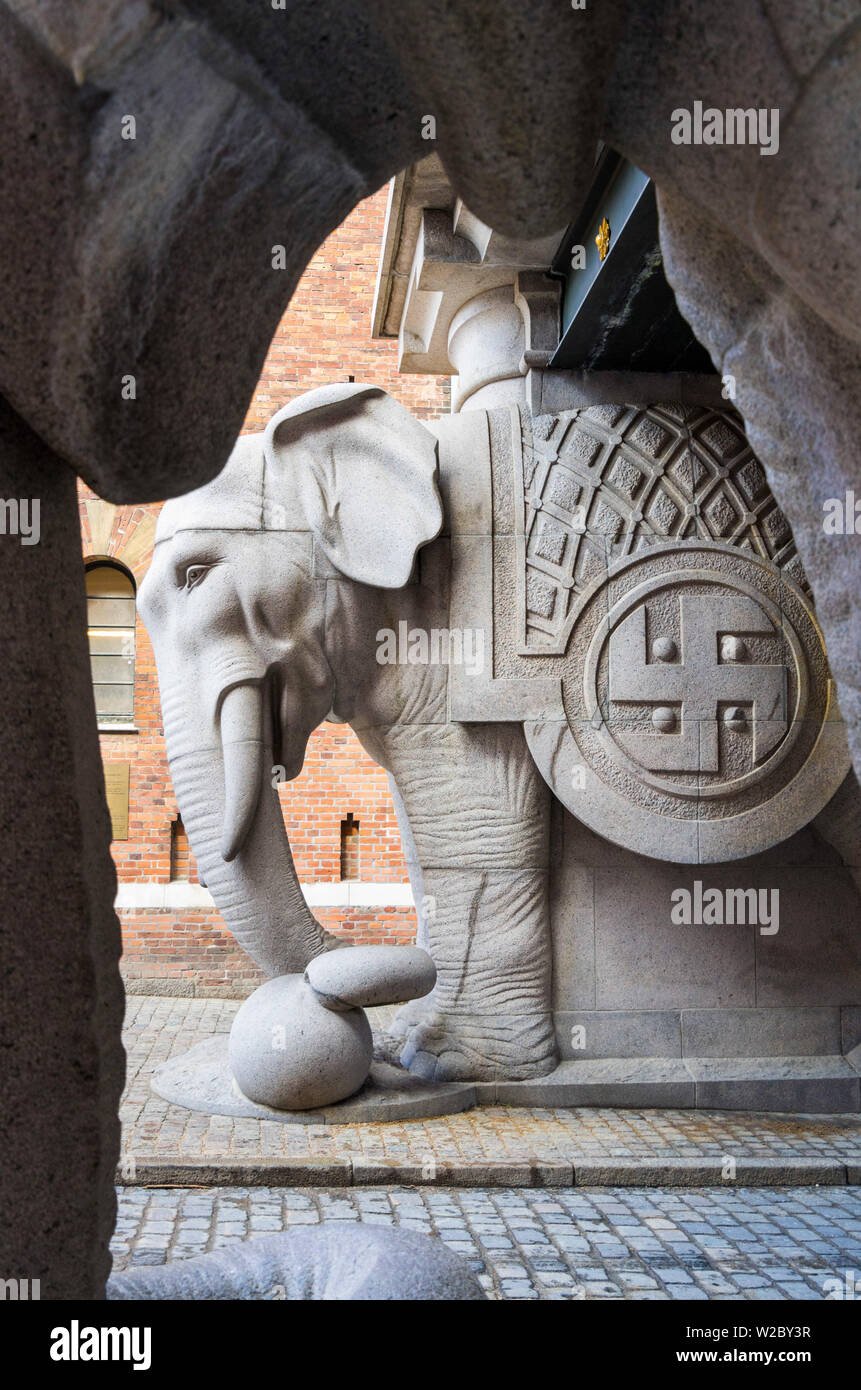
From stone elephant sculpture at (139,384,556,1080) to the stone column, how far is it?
3.41m

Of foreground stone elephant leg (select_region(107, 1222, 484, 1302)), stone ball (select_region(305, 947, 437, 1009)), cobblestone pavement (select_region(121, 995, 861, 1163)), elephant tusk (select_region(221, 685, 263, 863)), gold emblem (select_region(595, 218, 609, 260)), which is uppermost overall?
gold emblem (select_region(595, 218, 609, 260))

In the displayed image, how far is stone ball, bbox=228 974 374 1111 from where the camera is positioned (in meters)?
4.40

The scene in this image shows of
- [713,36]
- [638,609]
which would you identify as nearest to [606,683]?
[638,609]

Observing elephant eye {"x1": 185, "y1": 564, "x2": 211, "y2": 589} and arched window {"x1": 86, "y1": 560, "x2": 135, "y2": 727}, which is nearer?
elephant eye {"x1": 185, "y1": 564, "x2": 211, "y2": 589}

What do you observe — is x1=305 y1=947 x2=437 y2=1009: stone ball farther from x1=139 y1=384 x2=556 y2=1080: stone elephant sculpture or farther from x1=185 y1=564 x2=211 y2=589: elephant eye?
x1=185 y1=564 x2=211 y2=589: elephant eye

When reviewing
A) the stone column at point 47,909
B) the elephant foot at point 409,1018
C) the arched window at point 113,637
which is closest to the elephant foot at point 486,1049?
the elephant foot at point 409,1018

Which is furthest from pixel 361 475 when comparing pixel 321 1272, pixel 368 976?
pixel 321 1272

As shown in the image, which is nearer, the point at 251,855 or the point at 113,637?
the point at 251,855

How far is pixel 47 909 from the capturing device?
4.19 feet

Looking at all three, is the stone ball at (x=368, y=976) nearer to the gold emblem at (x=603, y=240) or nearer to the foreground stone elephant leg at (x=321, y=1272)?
the foreground stone elephant leg at (x=321, y=1272)

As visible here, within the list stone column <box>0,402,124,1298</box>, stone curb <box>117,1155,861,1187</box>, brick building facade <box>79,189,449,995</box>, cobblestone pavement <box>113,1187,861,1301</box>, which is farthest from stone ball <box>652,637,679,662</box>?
brick building facade <box>79,189,449,995</box>

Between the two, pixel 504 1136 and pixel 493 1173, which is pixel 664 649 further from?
pixel 493 1173

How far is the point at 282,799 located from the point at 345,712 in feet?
16.9
